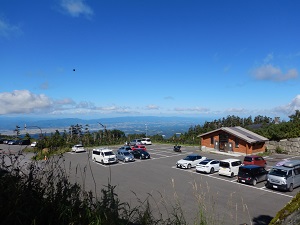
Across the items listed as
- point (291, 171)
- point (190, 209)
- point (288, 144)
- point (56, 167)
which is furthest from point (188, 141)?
point (56, 167)

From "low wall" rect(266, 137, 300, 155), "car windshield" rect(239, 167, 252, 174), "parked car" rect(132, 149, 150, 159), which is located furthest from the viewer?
"low wall" rect(266, 137, 300, 155)

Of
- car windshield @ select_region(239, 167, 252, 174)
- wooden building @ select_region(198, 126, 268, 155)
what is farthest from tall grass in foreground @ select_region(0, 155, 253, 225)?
wooden building @ select_region(198, 126, 268, 155)

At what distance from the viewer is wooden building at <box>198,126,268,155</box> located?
3906cm

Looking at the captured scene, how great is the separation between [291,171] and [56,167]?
21.3 m

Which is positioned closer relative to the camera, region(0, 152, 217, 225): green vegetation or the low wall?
region(0, 152, 217, 225): green vegetation

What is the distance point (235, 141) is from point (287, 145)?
8.84 m

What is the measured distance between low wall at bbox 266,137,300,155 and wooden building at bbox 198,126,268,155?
2242 mm

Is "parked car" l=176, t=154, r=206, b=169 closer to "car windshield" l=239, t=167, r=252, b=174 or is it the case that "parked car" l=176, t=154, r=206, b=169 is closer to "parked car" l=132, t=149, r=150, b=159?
"parked car" l=132, t=149, r=150, b=159

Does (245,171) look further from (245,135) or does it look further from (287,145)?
(287,145)

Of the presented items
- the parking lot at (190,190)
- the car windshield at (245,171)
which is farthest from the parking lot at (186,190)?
the car windshield at (245,171)

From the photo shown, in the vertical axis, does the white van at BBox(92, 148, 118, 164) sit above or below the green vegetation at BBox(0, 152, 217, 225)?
below

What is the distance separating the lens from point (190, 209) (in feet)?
46.3

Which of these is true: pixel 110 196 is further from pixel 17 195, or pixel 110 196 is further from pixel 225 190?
pixel 225 190

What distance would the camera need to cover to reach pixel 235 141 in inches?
1597
